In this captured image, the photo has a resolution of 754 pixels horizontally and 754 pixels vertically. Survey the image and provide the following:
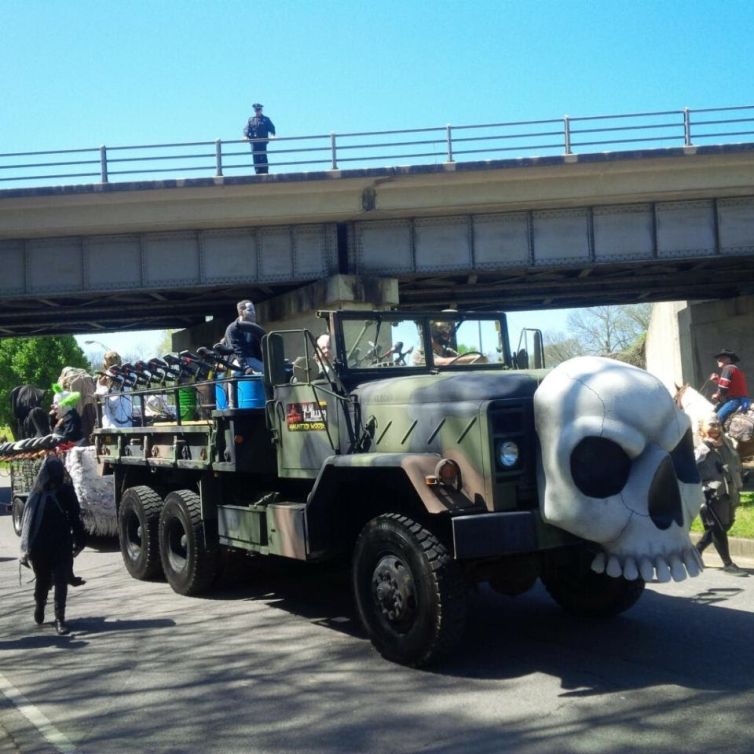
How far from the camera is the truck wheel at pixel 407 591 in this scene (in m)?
5.88

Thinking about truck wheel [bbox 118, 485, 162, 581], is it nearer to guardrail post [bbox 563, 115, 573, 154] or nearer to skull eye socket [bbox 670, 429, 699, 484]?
skull eye socket [bbox 670, 429, 699, 484]

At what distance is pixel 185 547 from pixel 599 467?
4.61 metres

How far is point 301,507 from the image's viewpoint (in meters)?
7.05

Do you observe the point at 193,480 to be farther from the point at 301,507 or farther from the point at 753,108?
the point at 753,108

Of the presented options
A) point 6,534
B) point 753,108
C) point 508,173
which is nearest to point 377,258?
point 508,173

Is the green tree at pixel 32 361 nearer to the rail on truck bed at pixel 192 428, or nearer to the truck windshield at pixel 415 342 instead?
the rail on truck bed at pixel 192 428

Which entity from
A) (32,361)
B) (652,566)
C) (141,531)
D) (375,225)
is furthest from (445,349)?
(32,361)

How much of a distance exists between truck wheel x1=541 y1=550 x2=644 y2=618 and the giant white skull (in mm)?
1059

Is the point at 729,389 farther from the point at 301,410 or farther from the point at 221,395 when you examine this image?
Result: the point at 301,410

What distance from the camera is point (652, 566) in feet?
18.9

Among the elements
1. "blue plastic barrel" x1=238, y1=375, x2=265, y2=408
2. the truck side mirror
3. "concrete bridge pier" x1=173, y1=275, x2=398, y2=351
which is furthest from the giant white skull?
"concrete bridge pier" x1=173, y1=275, x2=398, y2=351

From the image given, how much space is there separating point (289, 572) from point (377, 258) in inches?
560

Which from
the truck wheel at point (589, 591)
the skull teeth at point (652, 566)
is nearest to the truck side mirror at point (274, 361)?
the truck wheel at point (589, 591)

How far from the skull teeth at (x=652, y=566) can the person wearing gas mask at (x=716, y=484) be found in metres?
3.48
